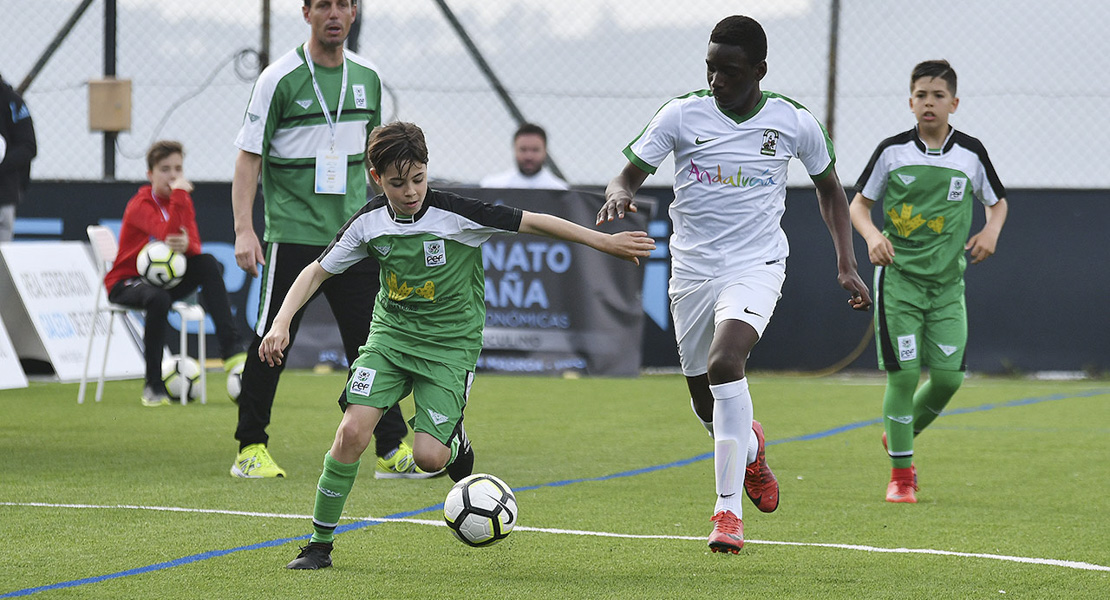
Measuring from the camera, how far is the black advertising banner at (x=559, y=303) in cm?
1273

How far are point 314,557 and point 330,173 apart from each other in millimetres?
2498

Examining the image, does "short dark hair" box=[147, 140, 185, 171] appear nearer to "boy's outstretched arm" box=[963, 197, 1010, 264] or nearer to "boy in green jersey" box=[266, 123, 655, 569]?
"boy in green jersey" box=[266, 123, 655, 569]

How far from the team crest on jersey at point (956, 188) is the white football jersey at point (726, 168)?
146 centimetres

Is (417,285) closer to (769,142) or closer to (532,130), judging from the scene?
(769,142)

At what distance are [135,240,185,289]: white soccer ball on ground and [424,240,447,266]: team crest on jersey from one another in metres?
5.37

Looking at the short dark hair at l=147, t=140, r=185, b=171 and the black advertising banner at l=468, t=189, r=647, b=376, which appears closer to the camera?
the short dark hair at l=147, t=140, r=185, b=171

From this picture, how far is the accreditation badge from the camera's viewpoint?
649cm

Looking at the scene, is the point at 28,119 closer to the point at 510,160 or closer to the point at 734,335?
the point at 510,160

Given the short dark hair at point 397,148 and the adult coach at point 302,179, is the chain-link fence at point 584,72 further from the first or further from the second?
the short dark hair at point 397,148

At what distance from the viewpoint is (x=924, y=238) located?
6559mm

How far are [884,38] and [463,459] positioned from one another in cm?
942

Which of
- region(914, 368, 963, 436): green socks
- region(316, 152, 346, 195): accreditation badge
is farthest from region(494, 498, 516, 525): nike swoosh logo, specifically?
region(914, 368, 963, 436): green socks

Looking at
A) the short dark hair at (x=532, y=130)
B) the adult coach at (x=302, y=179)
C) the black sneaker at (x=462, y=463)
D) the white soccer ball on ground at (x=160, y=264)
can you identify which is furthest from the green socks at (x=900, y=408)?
the short dark hair at (x=532, y=130)

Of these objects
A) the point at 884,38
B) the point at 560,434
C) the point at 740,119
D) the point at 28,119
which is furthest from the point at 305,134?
the point at 884,38
